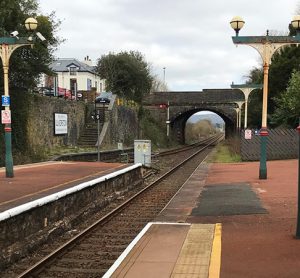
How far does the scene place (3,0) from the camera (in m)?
23.5

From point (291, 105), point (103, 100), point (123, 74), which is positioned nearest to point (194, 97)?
point (123, 74)

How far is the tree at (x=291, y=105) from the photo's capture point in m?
33.4

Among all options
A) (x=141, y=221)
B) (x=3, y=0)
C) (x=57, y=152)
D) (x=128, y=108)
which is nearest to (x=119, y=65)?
(x=128, y=108)

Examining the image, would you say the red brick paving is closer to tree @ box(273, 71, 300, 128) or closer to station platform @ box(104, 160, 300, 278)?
station platform @ box(104, 160, 300, 278)

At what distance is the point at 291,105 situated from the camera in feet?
110

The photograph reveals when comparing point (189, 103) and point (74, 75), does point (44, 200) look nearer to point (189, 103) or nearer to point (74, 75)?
point (189, 103)

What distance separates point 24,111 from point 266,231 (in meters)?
21.2

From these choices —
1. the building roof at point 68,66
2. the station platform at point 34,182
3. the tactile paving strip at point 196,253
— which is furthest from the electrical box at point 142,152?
the building roof at point 68,66

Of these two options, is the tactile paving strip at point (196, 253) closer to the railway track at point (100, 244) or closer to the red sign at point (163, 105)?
the railway track at point (100, 244)

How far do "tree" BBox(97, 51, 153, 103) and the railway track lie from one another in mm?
48867

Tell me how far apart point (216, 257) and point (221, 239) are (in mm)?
1283

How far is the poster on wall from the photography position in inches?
1300

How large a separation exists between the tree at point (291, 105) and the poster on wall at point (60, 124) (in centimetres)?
1535

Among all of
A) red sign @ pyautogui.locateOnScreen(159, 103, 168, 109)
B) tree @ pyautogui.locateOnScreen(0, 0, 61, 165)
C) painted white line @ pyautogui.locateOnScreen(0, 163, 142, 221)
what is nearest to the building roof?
red sign @ pyautogui.locateOnScreen(159, 103, 168, 109)
